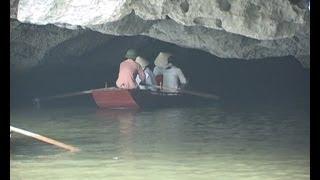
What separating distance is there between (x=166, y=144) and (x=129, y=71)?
38 cm

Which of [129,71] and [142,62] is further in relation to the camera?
[142,62]

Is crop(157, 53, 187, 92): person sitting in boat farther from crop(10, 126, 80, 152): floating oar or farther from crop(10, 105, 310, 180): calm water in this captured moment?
crop(10, 126, 80, 152): floating oar

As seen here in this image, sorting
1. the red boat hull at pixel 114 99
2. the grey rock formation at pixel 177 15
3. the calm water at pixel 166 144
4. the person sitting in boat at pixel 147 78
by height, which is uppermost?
the grey rock formation at pixel 177 15

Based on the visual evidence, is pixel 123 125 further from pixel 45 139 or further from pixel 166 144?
pixel 45 139

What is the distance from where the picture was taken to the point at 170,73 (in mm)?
2988

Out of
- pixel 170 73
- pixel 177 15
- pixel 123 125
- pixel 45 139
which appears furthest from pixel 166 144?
pixel 177 15

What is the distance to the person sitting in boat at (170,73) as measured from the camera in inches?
117

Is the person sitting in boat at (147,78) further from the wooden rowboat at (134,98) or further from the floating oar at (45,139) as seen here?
the floating oar at (45,139)

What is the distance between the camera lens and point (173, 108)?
3.18m

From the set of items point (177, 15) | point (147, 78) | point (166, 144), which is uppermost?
point (177, 15)

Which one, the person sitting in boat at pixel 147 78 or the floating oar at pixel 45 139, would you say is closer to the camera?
the floating oar at pixel 45 139

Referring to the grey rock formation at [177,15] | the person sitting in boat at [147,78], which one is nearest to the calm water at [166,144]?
the person sitting in boat at [147,78]

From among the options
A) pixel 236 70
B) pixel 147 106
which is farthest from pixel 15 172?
pixel 236 70

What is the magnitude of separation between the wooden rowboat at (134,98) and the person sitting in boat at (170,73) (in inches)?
3.3
